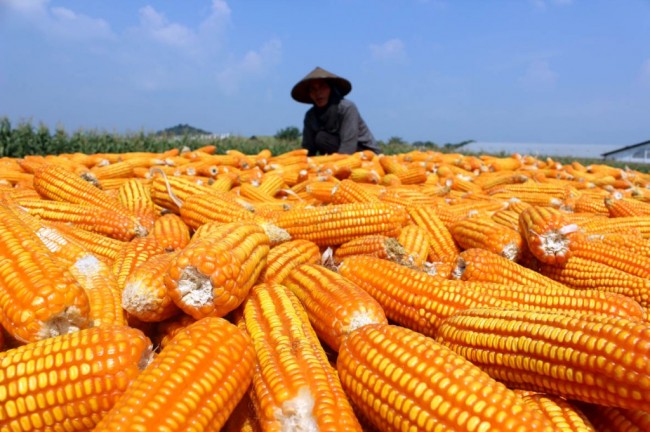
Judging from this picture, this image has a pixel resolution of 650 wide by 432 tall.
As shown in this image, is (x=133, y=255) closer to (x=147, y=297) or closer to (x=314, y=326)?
(x=147, y=297)

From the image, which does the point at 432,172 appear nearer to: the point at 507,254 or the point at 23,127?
the point at 507,254

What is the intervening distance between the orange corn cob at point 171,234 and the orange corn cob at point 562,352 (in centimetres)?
173

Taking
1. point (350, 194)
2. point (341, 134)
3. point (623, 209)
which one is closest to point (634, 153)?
point (341, 134)

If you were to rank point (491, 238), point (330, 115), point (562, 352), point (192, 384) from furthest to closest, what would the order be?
point (330, 115) → point (491, 238) → point (562, 352) → point (192, 384)

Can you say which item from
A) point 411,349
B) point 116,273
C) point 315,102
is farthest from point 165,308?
point 315,102

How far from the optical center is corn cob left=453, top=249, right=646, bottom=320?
6.66ft

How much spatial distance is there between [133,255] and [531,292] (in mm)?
2111

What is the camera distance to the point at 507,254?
3.04 metres

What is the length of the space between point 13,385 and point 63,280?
1.35 feet

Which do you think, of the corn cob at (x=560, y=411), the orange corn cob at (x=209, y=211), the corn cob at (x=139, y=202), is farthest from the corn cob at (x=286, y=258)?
the corn cob at (x=560, y=411)

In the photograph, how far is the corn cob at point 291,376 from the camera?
1.46 m

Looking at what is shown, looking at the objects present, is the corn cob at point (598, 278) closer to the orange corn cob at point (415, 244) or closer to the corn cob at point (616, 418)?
the orange corn cob at point (415, 244)

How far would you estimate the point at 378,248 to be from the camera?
285cm

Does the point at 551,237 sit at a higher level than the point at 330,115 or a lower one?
lower
